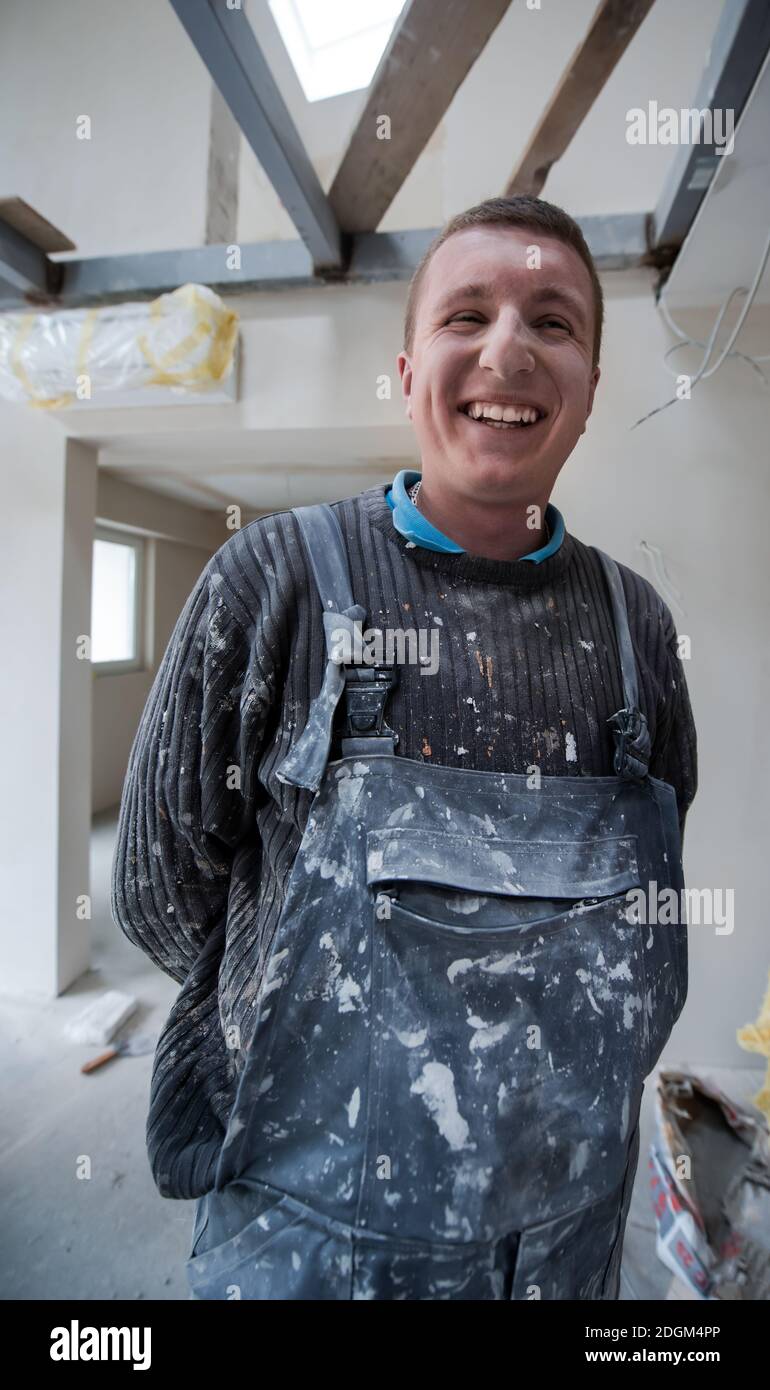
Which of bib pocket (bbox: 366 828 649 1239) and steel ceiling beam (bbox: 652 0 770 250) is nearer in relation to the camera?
bib pocket (bbox: 366 828 649 1239)

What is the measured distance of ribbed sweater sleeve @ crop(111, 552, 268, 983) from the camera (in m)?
0.67

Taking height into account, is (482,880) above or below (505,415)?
below

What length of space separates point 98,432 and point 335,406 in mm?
858

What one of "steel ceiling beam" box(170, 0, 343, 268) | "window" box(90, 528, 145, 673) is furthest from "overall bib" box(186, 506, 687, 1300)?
"window" box(90, 528, 145, 673)

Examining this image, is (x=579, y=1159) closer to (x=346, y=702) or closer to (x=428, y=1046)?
(x=428, y=1046)

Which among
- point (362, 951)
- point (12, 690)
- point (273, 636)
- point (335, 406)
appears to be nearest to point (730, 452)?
point (335, 406)

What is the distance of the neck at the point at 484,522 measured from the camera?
0.69 metres

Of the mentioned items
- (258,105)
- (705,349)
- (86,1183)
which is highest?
(258,105)

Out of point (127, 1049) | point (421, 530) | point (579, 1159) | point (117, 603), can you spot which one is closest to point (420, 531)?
point (421, 530)

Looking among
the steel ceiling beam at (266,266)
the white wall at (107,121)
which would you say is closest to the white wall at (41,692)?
the steel ceiling beam at (266,266)

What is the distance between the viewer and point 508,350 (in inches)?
24.7

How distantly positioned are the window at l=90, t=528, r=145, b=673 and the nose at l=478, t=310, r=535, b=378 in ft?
13.5

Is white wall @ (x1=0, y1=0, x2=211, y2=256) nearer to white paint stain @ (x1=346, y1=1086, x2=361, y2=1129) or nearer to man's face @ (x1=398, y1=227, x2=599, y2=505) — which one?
man's face @ (x1=398, y1=227, x2=599, y2=505)

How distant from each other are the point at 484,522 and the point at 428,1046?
0.52 m
